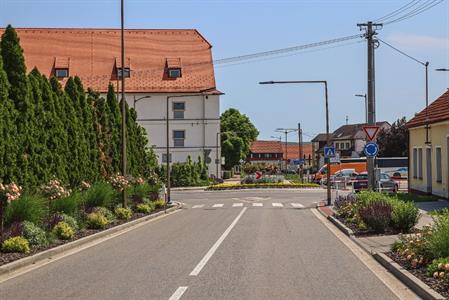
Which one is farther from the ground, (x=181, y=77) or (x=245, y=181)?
(x=181, y=77)

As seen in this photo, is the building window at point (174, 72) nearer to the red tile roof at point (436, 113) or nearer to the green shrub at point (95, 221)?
the red tile roof at point (436, 113)

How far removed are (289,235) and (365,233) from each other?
2.24 meters

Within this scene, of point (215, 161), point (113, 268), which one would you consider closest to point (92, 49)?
point (215, 161)

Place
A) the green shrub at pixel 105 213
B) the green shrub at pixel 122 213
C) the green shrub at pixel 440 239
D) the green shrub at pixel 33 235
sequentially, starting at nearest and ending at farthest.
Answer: the green shrub at pixel 440 239 → the green shrub at pixel 33 235 → the green shrub at pixel 105 213 → the green shrub at pixel 122 213

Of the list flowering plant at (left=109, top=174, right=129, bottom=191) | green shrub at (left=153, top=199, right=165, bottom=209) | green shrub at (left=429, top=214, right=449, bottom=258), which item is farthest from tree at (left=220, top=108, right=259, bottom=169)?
green shrub at (left=429, top=214, right=449, bottom=258)

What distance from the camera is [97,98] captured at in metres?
31.9

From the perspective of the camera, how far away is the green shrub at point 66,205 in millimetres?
20719

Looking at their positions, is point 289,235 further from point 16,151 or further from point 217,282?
point 217,282

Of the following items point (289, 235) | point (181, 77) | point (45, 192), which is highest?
point (181, 77)

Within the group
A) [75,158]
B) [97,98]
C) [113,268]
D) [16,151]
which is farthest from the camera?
[97,98]

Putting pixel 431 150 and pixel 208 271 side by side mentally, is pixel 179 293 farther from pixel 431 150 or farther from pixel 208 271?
pixel 431 150

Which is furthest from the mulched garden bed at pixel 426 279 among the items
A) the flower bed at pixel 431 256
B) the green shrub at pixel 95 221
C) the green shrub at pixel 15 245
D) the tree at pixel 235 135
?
the tree at pixel 235 135

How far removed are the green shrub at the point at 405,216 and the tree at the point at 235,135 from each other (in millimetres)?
87509

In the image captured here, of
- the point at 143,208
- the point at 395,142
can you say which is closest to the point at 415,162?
the point at 143,208
